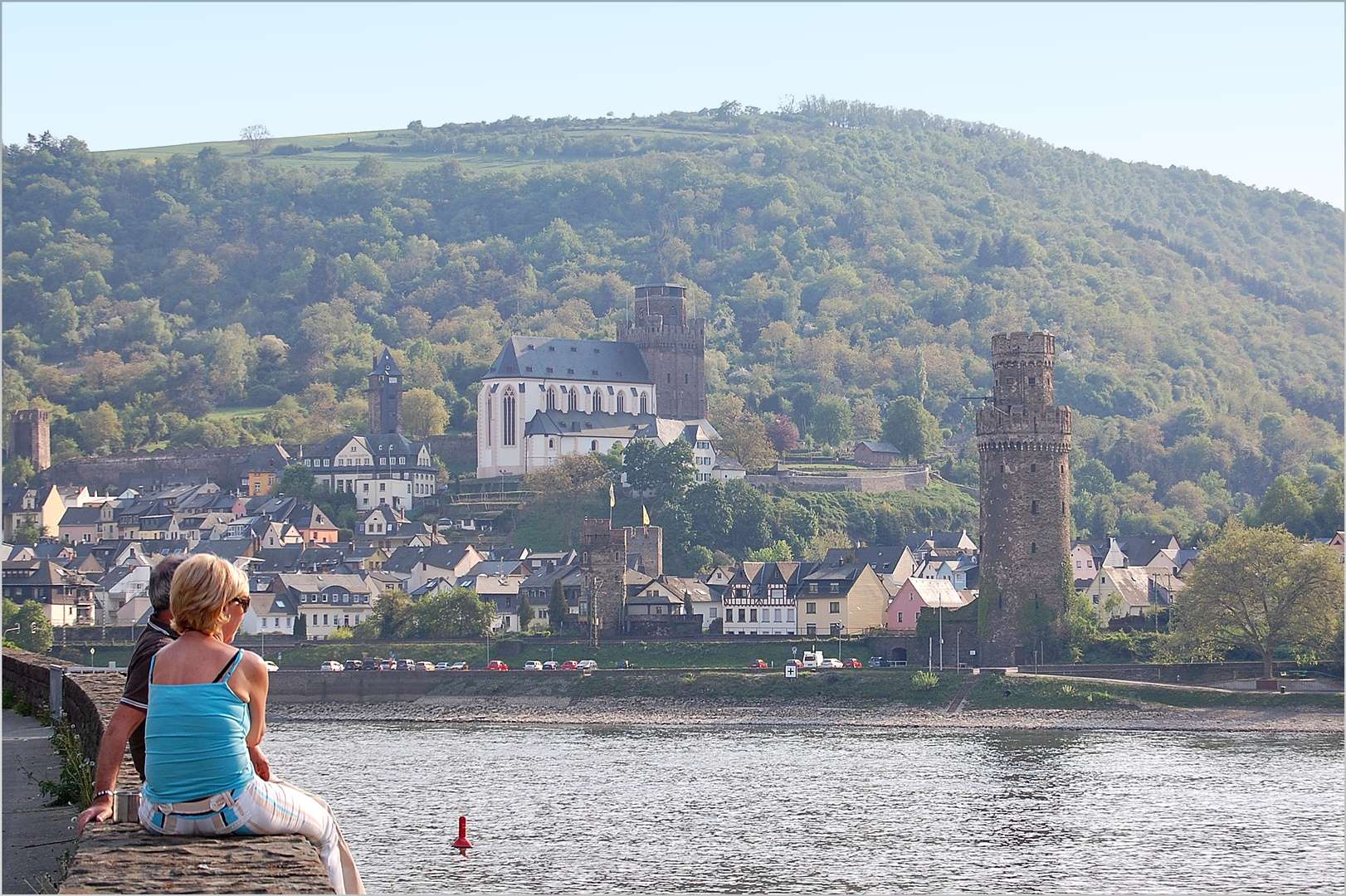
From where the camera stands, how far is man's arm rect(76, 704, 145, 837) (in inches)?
391

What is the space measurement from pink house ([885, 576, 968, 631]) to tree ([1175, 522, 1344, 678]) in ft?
48.8

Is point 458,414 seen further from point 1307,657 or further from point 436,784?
point 436,784

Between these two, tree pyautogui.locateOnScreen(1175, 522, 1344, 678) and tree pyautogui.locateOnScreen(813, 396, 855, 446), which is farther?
tree pyautogui.locateOnScreen(813, 396, 855, 446)

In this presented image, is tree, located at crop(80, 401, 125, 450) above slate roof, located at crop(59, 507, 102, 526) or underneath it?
above

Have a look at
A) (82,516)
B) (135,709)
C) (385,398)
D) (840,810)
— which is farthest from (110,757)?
(385,398)

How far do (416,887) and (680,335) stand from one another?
4431 inches

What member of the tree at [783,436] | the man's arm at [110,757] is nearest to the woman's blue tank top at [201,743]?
the man's arm at [110,757]

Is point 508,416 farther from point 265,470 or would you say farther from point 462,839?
point 462,839

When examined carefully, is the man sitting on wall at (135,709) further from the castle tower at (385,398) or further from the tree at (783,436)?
the castle tower at (385,398)

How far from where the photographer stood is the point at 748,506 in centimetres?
11269

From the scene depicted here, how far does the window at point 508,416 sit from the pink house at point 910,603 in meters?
46.6

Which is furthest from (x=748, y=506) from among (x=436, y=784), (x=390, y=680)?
(x=436, y=784)

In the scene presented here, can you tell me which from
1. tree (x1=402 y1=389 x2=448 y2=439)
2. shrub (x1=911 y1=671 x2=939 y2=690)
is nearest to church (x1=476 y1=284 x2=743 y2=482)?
tree (x1=402 y1=389 x2=448 y2=439)

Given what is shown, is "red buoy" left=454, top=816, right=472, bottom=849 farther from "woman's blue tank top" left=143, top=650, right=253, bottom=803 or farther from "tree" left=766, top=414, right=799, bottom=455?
"tree" left=766, top=414, right=799, bottom=455
